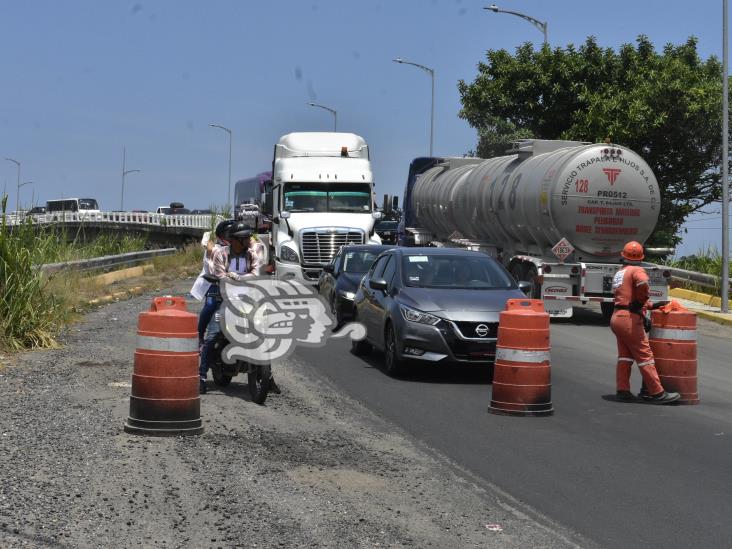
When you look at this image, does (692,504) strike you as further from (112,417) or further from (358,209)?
(358,209)

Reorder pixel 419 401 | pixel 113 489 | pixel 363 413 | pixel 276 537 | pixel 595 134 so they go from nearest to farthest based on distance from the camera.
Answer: pixel 276 537 → pixel 113 489 → pixel 363 413 → pixel 419 401 → pixel 595 134

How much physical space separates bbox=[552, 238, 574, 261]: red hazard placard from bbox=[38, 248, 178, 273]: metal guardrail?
366 inches

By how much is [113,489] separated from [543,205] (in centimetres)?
1739

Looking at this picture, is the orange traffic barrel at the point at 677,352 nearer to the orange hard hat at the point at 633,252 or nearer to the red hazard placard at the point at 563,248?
the orange hard hat at the point at 633,252

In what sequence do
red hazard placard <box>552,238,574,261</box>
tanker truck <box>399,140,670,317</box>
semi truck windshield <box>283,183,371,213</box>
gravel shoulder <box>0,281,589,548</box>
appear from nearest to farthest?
gravel shoulder <box>0,281,589,548</box>
tanker truck <box>399,140,670,317</box>
red hazard placard <box>552,238,574,261</box>
semi truck windshield <box>283,183,371,213</box>

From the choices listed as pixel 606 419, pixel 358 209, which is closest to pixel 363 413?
pixel 606 419

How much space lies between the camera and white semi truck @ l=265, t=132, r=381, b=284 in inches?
1224

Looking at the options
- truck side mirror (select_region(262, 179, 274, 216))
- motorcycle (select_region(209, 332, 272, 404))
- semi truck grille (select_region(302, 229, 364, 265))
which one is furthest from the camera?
truck side mirror (select_region(262, 179, 274, 216))

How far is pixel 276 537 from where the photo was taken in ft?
22.4

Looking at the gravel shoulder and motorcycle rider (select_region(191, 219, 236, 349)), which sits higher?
motorcycle rider (select_region(191, 219, 236, 349))

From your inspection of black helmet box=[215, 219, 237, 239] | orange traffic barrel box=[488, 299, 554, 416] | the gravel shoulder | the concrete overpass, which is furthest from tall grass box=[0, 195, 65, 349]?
the concrete overpass

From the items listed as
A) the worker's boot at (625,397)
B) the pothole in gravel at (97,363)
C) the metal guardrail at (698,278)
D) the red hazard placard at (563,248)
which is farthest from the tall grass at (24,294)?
the metal guardrail at (698,278)

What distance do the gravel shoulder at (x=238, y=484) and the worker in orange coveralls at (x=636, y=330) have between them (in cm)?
304

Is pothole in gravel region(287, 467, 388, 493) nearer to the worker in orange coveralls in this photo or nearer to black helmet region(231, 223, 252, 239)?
black helmet region(231, 223, 252, 239)
